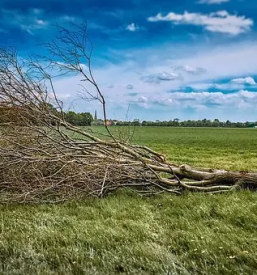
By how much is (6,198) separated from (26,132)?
1.29 meters

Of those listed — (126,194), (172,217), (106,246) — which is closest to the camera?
(106,246)

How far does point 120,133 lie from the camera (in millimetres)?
6496

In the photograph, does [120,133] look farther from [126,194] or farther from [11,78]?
[11,78]

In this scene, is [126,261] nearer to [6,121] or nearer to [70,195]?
[70,195]

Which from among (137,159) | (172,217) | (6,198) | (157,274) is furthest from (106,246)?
(137,159)

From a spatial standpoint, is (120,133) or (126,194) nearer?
(126,194)

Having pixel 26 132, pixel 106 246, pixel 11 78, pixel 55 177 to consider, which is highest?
pixel 11 78

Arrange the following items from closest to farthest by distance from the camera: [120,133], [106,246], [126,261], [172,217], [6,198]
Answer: [126,261], [106,246], [172,217], [6,198], [120,133]

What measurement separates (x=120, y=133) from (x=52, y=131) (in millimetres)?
1224

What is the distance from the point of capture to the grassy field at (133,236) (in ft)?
10.1

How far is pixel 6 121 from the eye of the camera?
20.4ft

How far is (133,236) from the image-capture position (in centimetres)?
376

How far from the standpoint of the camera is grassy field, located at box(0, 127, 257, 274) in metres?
3.06

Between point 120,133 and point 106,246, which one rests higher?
point 120,133
